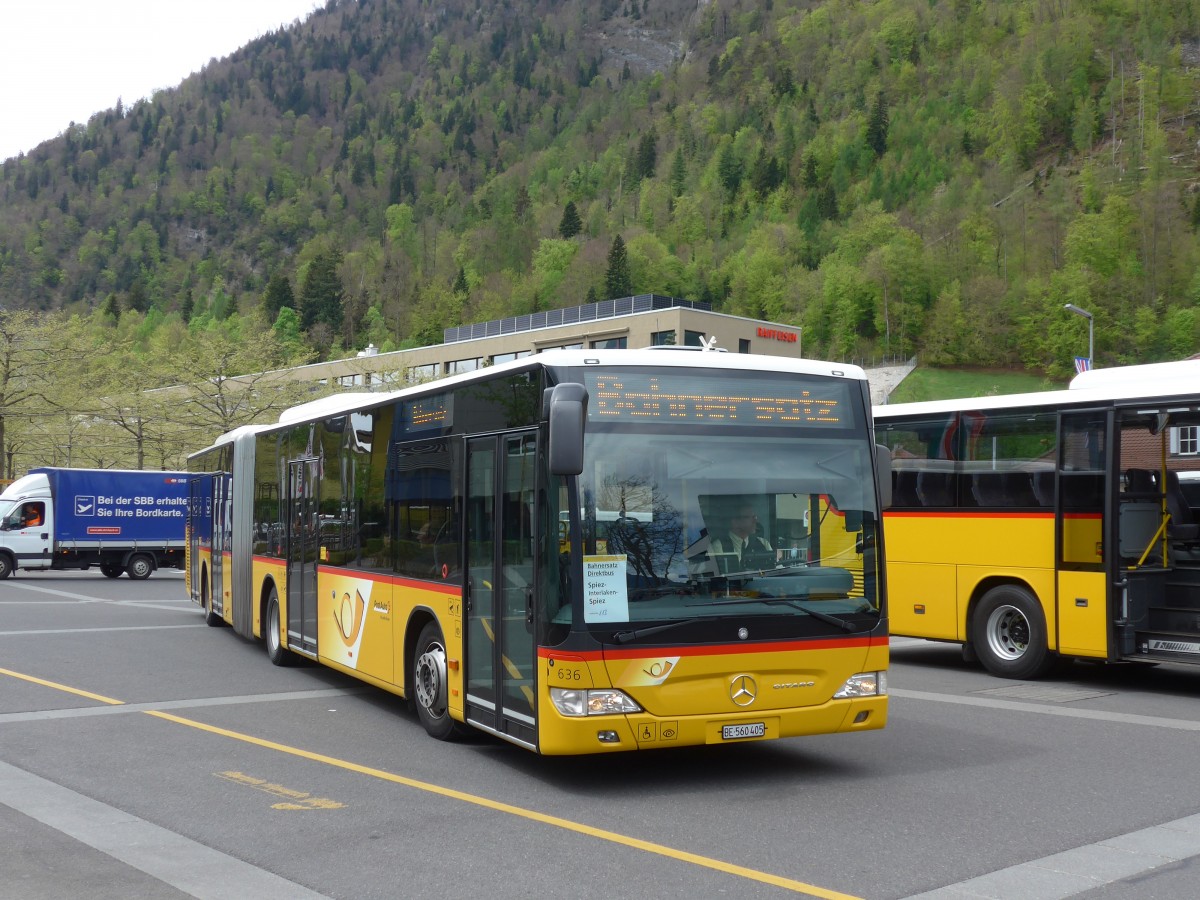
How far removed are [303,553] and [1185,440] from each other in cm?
982

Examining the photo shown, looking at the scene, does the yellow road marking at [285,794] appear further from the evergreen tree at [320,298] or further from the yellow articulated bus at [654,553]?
the evergreen tree at [320,298]

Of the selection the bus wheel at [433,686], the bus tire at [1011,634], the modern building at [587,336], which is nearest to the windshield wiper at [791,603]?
the bus wheel at [433,686]

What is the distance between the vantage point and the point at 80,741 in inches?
396

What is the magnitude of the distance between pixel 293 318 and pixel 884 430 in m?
150

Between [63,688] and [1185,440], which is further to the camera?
[1185,440]

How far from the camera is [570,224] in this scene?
170375 mm

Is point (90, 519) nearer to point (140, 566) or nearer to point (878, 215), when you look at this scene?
point (140, 566)

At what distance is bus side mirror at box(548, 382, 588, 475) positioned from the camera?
739 cm

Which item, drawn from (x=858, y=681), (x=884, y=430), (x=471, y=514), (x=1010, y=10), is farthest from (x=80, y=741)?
(x=1010, y=10)

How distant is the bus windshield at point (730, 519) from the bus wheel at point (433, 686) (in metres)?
2.47

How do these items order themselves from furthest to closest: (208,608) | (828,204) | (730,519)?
(828,204) → (208,608) → (730,519)

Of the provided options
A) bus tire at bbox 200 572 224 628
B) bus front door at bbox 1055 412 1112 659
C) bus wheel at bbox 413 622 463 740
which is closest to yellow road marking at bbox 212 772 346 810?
bus wheel at bbox 413 622 463 740

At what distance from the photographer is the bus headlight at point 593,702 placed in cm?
773

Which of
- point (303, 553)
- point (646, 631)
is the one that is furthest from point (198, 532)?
point (646, 631)
